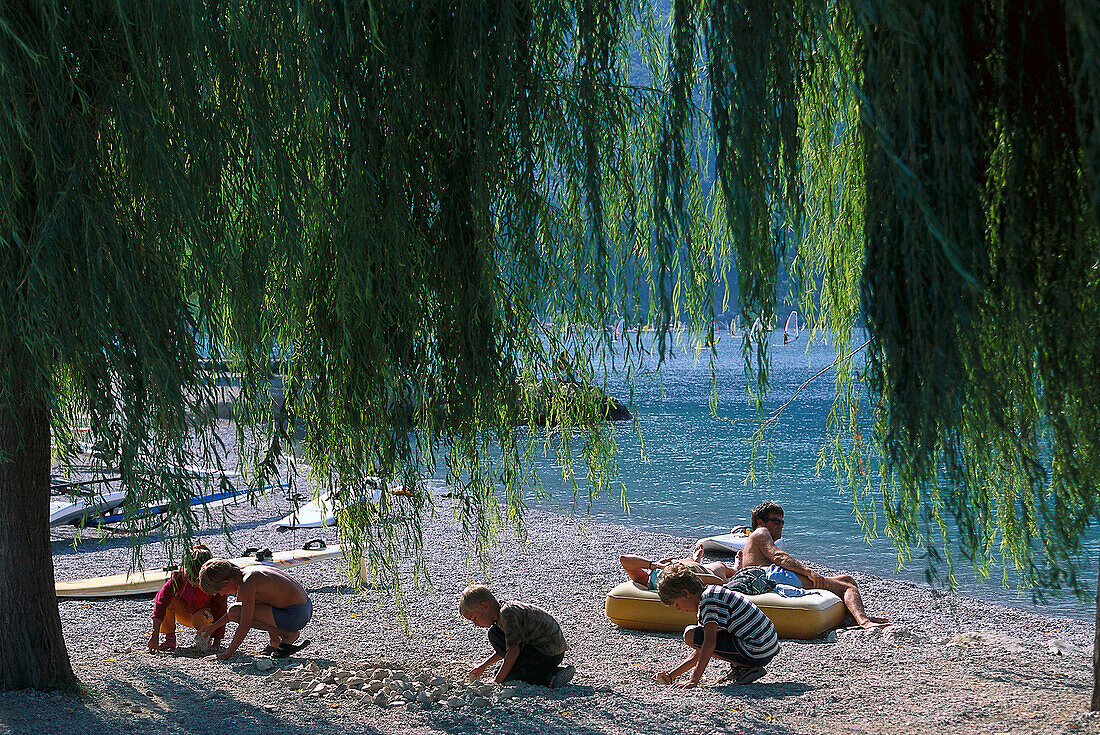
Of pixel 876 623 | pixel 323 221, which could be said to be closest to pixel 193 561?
pixel 323 221

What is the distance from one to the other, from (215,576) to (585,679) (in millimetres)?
2471

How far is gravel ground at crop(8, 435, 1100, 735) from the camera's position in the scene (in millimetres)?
4777

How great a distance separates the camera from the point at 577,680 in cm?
597

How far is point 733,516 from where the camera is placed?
17203 mm

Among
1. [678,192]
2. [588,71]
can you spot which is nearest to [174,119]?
[588,71]

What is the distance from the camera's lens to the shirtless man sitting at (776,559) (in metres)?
7.88

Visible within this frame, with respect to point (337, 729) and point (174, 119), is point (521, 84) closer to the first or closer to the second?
point (174, 119)

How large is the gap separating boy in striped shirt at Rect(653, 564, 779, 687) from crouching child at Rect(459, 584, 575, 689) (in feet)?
2.46

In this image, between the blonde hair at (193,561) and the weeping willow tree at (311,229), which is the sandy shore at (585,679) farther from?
the weeping willow tree at (311,229)

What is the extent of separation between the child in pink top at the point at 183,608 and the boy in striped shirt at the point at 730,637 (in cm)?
319

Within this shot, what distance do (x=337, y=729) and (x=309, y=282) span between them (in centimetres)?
219

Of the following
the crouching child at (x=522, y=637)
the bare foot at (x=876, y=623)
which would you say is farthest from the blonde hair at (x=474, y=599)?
the bare foot at (x=876, y=623)

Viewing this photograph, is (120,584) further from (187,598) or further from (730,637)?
(730,637)

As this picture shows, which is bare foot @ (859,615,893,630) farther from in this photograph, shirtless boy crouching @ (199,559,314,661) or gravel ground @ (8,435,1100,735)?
shirtless boy crouching @ (199,559,314,661)
